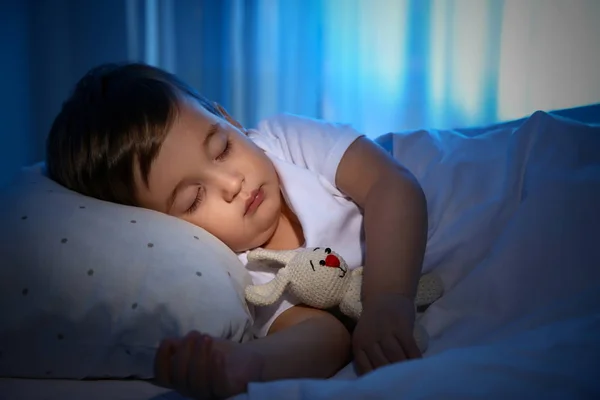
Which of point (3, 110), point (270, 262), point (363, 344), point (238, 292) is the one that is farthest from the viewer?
point (3, 110)

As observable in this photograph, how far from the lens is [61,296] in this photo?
0.76m

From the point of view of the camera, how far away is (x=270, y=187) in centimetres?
105

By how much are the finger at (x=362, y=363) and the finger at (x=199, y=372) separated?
0.75ft

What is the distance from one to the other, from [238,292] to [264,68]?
126cm

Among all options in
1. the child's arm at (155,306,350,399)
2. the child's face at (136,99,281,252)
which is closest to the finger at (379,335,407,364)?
the child's arm at (155,306,350,399)

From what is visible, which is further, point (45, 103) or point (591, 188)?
point (45, 103)

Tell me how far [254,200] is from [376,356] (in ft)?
1.34

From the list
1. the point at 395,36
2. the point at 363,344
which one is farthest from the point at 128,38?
the point at 363,344

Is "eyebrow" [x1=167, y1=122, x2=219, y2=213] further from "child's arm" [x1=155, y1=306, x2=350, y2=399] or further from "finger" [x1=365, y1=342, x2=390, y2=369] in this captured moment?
"finger" [x1=365, y1=342, x2=390, y2=369]

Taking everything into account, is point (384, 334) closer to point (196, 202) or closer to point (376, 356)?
point (376, 356)

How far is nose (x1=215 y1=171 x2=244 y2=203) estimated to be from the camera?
97 centimetres

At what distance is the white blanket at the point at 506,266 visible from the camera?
0.50m

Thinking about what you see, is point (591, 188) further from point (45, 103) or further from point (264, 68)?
point (45, 103)

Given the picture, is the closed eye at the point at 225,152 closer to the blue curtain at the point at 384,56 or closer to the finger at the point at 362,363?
the finger at the point at 362,363
